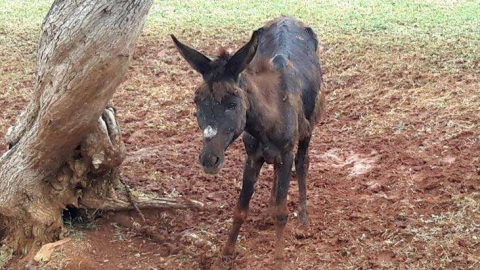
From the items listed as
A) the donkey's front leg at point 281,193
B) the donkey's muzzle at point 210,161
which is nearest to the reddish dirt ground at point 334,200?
the donkey's front leg at point 281,193

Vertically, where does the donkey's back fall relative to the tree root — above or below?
above

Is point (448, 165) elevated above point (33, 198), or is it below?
below

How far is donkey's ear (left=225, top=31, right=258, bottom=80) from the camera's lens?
4.17 metres

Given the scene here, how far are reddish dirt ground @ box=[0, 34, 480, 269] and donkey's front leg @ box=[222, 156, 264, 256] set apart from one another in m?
0.14

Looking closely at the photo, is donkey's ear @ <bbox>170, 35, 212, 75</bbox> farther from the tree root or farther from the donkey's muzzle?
the tree root

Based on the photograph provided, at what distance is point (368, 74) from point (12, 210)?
18.7 feet

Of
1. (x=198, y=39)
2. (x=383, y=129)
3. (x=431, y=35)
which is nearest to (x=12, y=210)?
(x=383, y=129)

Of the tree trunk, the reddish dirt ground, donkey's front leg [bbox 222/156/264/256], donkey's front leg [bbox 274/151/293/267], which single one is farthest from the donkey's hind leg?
the tree trunk

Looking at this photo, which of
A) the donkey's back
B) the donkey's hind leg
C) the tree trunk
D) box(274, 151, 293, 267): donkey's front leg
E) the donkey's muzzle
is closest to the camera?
the donkey's muzzle

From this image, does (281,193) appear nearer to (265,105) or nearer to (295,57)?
A: (265,105)

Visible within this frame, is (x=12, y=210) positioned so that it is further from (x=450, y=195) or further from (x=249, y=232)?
(x=450, y=195)

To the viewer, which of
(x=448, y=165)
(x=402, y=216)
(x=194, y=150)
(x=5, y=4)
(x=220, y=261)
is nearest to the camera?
(x=220, y=261)

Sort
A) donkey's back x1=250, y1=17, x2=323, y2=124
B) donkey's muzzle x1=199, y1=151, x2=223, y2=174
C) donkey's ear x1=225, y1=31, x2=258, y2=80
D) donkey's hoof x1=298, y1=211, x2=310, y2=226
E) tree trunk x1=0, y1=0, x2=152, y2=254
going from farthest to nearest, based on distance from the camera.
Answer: donkey's hoof x1=298, y1=211, x2=310, y2=226
donkey's back x1=250, y1=17, x2=323, y2=124
tree trunk x1=0, y1=0, x2=152, y2=254
donkey's ear x1=225, y1=31, x2=258, y2=80
donkey's muzzle x1=199, y1=151, x2=223, y2=174

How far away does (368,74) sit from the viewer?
9.34 m
